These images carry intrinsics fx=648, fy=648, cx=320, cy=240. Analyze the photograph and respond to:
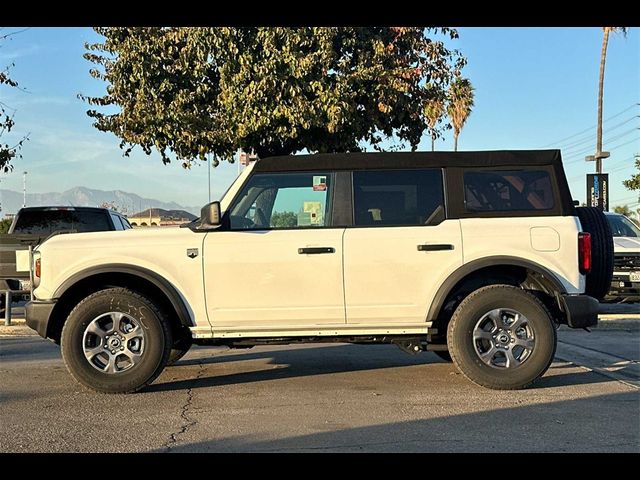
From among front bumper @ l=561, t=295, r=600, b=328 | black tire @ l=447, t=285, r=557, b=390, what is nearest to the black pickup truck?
black tire @ l=447, t=285, r=557, b=390

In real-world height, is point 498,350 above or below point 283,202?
below

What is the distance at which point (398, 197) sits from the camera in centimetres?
591

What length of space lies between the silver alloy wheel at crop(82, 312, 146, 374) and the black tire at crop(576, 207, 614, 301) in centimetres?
414

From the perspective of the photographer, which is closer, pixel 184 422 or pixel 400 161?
pixel 184 422

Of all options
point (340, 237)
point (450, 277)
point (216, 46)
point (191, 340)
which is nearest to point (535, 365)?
point (450, 277)

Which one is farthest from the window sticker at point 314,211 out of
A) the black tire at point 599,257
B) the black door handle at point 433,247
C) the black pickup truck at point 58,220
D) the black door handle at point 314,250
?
the black pickup truck at point 58,220

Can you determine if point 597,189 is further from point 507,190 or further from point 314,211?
point 314,211

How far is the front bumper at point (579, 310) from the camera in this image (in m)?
5.73

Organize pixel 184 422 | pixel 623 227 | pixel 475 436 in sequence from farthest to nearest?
pixel 623 227
pixel 184 422
pixel 475 436

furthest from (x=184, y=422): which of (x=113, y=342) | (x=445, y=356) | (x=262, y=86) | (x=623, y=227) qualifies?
(x=623, y=227)

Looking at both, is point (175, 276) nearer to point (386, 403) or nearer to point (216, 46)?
point (386, 403)

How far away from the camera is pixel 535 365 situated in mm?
5656

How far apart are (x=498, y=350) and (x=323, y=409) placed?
1.69 m

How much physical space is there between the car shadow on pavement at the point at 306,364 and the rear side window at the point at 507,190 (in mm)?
1675
